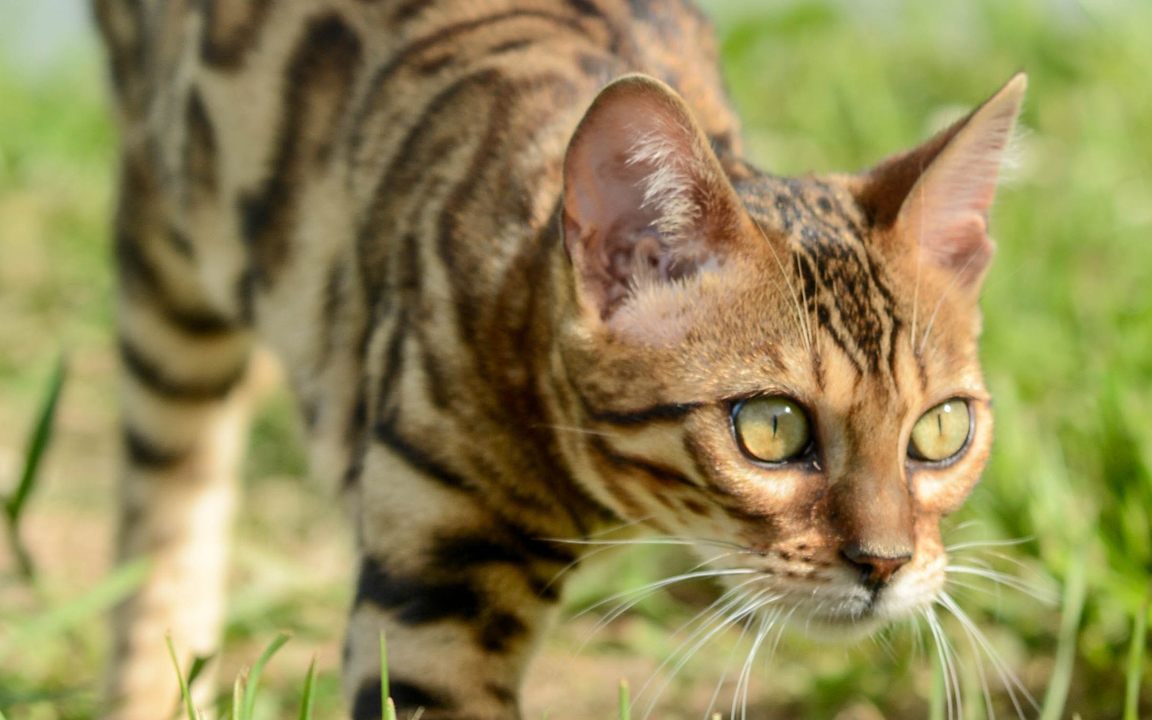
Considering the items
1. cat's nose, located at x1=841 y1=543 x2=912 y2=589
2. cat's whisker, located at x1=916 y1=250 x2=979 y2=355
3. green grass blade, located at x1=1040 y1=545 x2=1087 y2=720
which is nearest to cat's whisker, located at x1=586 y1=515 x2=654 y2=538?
cat's nose, located at x1=841 y1=543 x2=912 y2=589

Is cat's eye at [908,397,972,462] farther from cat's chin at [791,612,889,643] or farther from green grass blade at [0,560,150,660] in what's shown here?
green grass blade at [0,560,150,660]

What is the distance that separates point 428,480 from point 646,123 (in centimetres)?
56

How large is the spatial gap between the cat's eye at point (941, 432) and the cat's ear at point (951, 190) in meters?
0.20

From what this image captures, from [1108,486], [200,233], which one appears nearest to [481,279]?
[200,233]

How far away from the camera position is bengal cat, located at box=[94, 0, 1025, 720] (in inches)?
61.1

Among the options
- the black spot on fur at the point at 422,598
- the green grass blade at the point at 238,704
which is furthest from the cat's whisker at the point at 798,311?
the green grass blade at the point at 238,704

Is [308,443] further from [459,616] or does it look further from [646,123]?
[646,123]

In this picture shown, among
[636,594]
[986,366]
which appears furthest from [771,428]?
[986,366]

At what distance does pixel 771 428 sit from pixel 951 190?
0.48 metres

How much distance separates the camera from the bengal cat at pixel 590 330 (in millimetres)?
1553

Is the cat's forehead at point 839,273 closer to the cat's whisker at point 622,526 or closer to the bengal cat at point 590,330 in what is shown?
the bengal cat at point 590,330

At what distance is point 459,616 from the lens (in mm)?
1675

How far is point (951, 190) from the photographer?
1.77 metres

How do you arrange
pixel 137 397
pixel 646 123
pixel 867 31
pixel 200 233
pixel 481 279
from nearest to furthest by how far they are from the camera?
1. pixel 646 123
2. pixel 481 279
3. pixel 200 233
4. pixel 137 397
5. pixel 867 31
